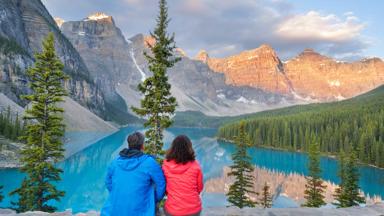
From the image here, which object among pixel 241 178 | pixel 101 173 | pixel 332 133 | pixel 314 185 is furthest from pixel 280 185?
pixel 332 133

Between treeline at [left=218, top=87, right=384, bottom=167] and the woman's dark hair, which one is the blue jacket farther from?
treeline at [left=218, top=87, right=384, bottom=167]

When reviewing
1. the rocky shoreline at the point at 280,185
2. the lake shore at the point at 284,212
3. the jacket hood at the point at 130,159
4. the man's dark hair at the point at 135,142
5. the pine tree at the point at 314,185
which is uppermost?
the man's dark hair at the point at 135,142

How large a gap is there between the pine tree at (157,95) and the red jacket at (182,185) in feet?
50.8

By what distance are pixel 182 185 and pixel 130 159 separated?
142cm

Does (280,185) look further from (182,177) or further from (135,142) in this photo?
(135,142)

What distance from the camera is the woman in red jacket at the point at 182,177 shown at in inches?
308

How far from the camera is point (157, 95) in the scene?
2339cm

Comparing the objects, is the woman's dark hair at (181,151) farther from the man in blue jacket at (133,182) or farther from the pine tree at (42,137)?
the pine tree at (42,137)

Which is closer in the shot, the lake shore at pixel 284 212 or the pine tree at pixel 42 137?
the lake shore at pixel 284 212

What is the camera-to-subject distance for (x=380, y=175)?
89.2 meters

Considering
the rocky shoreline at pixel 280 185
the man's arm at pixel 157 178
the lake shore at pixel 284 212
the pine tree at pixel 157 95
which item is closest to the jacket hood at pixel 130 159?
the man's arm at pixel 157 178

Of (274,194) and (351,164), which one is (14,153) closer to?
(274,194)

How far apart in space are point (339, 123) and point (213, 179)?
95.6m

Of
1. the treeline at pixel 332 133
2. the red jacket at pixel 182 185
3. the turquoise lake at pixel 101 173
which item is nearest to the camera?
the red jacket at pixel 182 185
